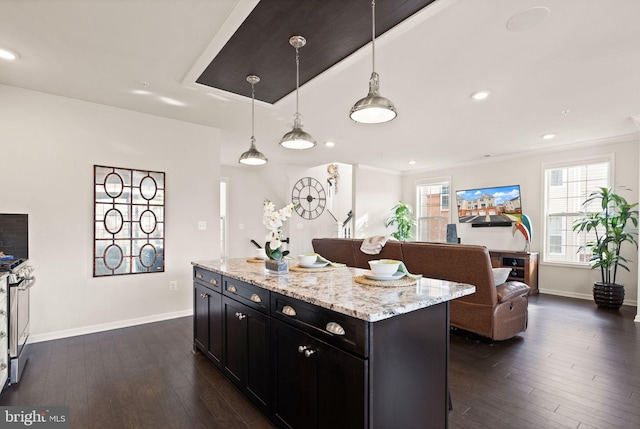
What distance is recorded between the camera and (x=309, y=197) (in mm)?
7504

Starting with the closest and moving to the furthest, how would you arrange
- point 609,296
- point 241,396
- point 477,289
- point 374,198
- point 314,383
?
point 314,383 → point 241,396 → point 477,289 → point 609,296 → point 374,198

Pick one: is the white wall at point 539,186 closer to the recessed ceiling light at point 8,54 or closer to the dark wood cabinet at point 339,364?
the dark wood cabinet at point 339,364

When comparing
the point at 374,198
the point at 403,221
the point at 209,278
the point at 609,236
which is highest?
the point at 374,198

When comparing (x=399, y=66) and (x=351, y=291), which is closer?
(x=351, y=291)

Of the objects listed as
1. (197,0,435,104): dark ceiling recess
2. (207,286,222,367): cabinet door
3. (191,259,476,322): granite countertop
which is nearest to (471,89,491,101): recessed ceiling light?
(197,0,435,104): dark ceiling recess

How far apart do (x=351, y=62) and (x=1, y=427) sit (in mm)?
3377

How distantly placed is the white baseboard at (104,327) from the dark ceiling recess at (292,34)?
2839 mm

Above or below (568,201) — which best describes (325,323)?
below

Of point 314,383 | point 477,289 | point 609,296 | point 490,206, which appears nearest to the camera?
point 314,383

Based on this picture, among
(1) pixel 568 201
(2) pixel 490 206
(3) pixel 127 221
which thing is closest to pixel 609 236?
(1) pixel 568 201

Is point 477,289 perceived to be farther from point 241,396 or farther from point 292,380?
point 241,396

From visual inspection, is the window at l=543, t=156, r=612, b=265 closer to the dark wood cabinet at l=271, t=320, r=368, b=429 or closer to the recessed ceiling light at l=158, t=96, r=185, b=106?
the dark wood cabinet at l=271, t=320, r=368, b=429

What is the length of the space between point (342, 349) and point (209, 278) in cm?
162

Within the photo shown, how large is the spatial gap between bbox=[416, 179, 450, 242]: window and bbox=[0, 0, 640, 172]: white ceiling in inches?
107
